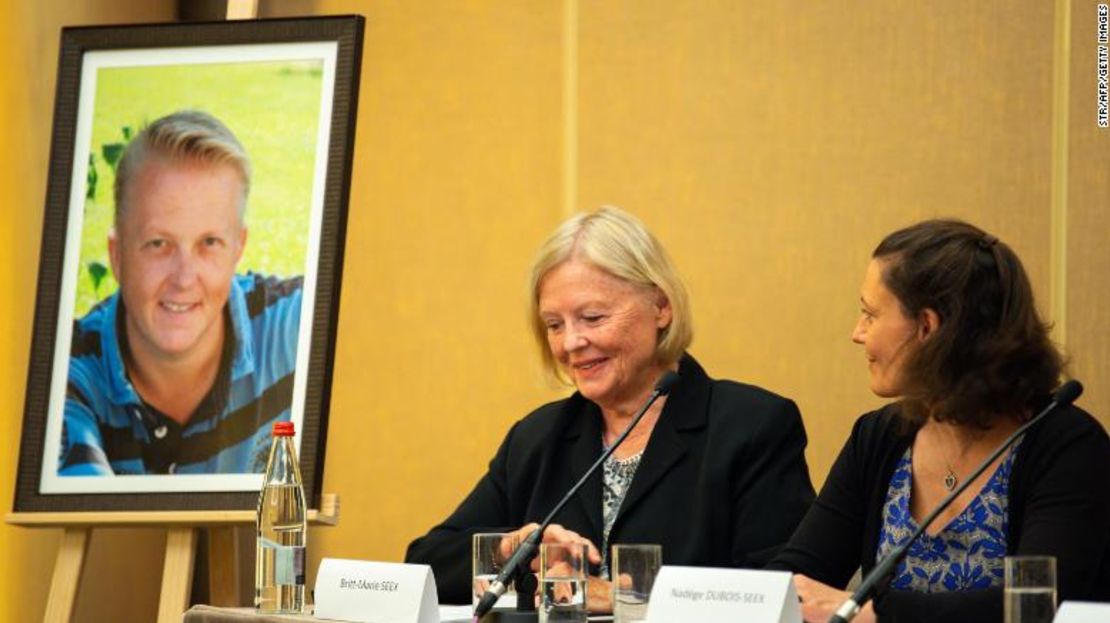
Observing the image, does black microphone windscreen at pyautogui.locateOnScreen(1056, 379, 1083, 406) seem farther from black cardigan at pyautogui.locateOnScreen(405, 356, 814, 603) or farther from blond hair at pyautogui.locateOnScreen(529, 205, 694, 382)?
blond hair at pyautogui.locateOnScreen(529, 205, 694, 382)

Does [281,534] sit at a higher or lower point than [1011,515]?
lower

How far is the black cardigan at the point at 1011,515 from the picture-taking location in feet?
7.58

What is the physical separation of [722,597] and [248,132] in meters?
2.21

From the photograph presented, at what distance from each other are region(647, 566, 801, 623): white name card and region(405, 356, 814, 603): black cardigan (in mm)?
951

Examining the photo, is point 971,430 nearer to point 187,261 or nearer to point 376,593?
point 376,593

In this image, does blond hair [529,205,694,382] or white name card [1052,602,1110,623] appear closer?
white name card [1052,602,1110,623]

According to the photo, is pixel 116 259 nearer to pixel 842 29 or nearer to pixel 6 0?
pixel 6 0

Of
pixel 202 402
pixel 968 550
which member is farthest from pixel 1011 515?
pixel 202 402

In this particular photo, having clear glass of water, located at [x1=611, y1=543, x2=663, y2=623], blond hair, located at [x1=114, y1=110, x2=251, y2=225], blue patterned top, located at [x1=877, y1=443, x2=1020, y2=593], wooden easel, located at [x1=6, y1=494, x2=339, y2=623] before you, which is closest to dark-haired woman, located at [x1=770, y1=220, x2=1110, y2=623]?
blue patterned top, located at [x1=877, y1=443, x2=1020, y2=593]

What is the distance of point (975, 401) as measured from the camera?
2525 mm

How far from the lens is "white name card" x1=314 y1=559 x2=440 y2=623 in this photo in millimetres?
2299

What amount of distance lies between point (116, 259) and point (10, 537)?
1.09m

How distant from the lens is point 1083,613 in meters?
1.70

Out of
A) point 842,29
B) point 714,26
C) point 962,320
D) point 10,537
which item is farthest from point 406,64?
point 962,320
